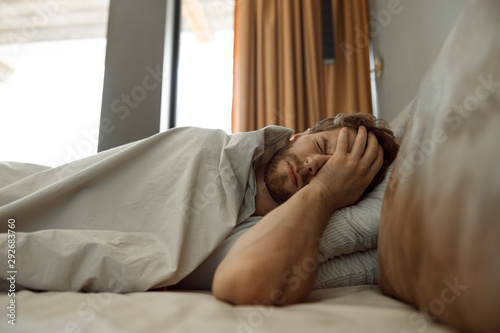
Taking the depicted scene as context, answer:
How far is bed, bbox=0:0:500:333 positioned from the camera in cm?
33

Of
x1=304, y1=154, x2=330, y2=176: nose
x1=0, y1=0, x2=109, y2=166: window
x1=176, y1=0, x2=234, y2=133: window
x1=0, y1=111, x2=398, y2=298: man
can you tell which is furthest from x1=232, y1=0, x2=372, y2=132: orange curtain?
x1=304, y1=154, x2=330, y2=176: nose

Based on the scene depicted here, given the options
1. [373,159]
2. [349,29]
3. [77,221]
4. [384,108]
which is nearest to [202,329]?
[77,221]

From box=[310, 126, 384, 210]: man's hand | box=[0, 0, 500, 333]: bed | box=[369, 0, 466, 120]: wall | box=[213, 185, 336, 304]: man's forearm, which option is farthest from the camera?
box=[369, 0, 466, 120]: wall

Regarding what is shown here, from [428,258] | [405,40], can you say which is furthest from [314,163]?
[405,40]

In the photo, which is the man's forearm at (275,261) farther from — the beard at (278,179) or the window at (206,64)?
the window at (206,64)

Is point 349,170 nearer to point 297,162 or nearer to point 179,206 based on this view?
point 297,162

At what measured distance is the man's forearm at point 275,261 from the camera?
532 millimetres

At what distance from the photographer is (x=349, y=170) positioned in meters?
0.86

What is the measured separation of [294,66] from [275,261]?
1793mm

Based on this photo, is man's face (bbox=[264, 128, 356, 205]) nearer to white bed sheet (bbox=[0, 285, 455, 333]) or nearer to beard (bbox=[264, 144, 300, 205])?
beard (bbox=[264, 144, 300, 205])

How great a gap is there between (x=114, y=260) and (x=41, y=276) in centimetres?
12

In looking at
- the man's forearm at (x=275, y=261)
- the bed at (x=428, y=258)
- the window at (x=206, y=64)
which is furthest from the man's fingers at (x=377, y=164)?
the window at (x=206, y=64)

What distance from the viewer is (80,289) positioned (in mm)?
593

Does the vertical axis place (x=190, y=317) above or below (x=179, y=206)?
below
